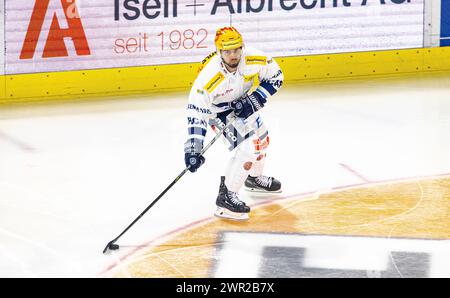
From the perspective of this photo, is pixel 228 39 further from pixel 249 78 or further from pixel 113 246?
pixel 113 246

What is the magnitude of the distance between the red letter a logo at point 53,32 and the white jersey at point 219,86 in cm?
391

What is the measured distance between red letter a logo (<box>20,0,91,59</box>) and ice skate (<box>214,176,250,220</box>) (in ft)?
13.7

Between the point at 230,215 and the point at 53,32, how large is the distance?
4.37 metres

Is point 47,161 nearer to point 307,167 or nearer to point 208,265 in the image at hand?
point 307,167

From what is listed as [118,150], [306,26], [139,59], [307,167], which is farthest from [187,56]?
[307,167]

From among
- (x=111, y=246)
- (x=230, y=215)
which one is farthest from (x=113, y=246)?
(x=230, y=215)

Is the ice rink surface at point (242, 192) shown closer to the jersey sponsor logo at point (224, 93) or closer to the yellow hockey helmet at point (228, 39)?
the jersey sponsor logo at point (224, 93)

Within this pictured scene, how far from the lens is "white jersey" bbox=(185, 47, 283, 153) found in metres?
7.53

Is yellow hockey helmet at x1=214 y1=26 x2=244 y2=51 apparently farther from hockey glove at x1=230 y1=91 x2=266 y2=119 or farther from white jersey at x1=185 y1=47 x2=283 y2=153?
hockey glove at x1=230 y1=91 x2=266 y2=119

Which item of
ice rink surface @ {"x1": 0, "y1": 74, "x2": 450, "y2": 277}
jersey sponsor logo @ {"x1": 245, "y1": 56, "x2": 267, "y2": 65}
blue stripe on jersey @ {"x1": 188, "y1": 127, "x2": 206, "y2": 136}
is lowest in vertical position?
ice rink surface @ {"x1": 0, "y1": 74, "x2": 450, "y2": 277}

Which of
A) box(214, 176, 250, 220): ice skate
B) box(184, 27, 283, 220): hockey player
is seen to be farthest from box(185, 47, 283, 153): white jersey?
box(214, 176, 250, 220): ice skate

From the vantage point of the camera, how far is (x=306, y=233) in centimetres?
733

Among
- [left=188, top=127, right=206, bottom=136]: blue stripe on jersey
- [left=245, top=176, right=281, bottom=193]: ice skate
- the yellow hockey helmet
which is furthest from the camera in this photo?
[left=245, top=176, right=281, bottom=193]: ice skate

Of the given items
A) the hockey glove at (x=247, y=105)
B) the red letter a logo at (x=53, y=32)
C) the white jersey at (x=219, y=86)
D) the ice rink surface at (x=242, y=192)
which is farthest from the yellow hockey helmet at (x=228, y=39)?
the red letter a logo at (x=53, y=32)
